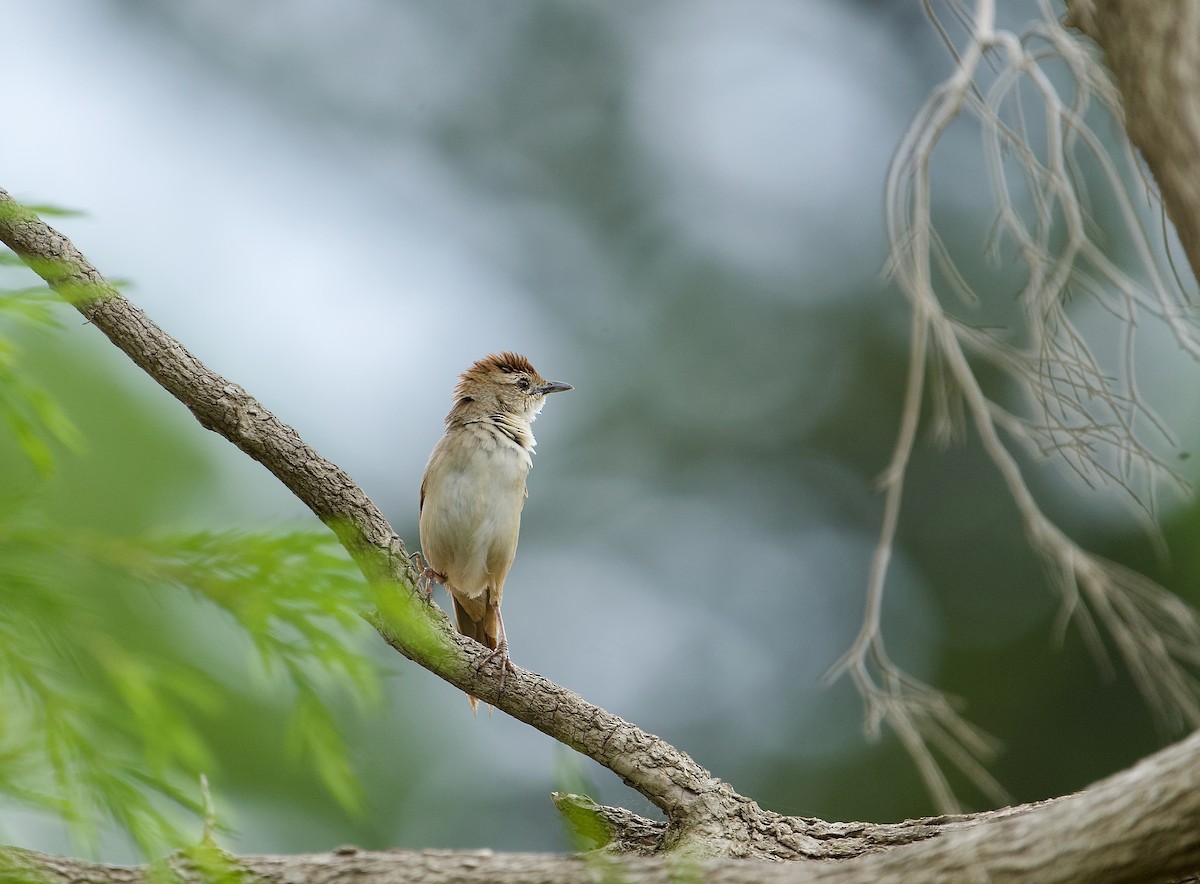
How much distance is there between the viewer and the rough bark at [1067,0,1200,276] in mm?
1691

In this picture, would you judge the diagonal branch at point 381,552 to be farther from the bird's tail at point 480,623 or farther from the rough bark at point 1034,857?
the bird's tail at point 480,623

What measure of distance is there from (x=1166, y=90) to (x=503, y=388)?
15.9ft

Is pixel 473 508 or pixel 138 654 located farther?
pixel 473 508

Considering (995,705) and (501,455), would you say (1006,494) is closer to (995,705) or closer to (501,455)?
(995,705)

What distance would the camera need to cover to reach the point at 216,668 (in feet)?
4.91

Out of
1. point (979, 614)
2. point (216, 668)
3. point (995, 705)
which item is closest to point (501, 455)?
point (216, 668)

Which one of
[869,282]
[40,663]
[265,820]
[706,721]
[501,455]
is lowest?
[40,663]

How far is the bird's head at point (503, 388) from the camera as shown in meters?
6.22

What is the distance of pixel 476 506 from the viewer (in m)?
5.68

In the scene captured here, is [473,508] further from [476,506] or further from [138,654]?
[138,654]

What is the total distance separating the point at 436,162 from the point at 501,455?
35.2 ft

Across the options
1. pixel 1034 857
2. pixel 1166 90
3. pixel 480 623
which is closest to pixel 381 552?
pixel 1034 857

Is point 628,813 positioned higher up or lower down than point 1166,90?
lower down

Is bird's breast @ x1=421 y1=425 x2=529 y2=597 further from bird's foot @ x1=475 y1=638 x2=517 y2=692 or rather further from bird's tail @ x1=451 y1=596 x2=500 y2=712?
bird's foot @ x1=475 y1=638 x2=517 y2=692
